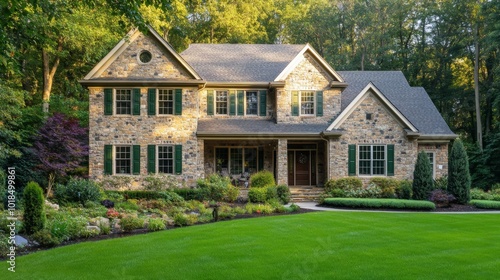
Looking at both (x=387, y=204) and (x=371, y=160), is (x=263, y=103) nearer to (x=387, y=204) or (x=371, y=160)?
(x=371, y=160)

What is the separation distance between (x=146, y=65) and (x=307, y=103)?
8672 millimetres

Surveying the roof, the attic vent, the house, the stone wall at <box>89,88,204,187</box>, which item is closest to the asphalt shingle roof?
the house

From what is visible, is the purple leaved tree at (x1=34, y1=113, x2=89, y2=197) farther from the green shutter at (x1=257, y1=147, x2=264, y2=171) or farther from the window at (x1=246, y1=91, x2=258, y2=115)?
the green shutter at (x1=257, y1=147, x2=264, y2=171)

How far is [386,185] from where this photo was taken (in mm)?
20859

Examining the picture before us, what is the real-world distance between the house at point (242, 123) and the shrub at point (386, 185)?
0.45 meters

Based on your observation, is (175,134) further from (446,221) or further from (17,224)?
(446,221)

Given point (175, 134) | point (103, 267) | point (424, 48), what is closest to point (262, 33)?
point (424, 48)

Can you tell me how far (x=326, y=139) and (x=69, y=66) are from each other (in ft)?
67.7

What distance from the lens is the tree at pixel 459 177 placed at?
19109 mm

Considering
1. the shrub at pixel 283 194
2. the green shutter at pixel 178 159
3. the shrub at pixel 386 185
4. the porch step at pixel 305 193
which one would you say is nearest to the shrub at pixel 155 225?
the shrub at pixel 283 194

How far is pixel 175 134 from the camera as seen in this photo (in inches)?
824

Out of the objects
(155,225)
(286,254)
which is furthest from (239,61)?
(286,254)

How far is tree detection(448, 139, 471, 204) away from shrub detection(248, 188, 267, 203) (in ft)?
28.6

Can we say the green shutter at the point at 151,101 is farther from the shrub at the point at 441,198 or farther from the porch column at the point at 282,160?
the shrub at the point at 441,198
